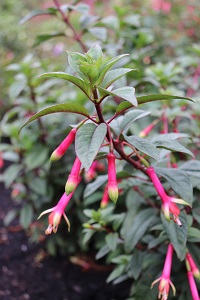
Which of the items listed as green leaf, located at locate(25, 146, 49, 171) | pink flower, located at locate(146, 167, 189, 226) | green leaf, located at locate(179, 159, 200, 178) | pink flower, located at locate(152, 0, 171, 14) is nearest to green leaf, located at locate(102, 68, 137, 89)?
pink flower, located at locate(146, 167, 189, 226)

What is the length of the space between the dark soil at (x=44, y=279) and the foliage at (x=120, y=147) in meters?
0.13

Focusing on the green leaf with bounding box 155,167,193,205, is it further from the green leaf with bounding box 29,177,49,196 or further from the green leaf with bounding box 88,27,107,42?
the green leaf with bounding box 29,177,49,196

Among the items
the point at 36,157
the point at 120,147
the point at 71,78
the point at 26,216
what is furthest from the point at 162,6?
the point at 71,78

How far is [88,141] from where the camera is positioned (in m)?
0.88

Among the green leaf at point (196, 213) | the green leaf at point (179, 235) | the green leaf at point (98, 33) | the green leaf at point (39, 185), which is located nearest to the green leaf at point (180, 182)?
the green leaf at point (179, 235)

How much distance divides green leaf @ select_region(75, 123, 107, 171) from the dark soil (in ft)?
4.54

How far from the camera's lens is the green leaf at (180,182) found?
98 centimetres

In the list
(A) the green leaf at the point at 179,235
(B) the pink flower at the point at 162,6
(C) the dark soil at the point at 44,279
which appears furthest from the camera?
(B) the pink flower at the point at 162,6

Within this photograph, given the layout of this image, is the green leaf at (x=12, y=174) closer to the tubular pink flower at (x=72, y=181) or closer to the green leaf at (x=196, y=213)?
the green leaf at (x=196, y=213)

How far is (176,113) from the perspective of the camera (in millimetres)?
1436

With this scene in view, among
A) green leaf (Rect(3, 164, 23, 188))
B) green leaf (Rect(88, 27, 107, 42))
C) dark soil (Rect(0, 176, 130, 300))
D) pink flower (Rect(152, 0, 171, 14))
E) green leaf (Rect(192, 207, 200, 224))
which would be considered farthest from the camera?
pink flower (Rect(152, 0, 171, 14))

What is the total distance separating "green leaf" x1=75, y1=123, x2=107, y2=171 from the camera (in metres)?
0.82

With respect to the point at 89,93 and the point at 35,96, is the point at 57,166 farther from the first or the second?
the point at 89,93

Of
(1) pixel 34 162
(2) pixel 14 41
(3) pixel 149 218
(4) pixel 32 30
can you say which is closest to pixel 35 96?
(1) pixel 34 162
